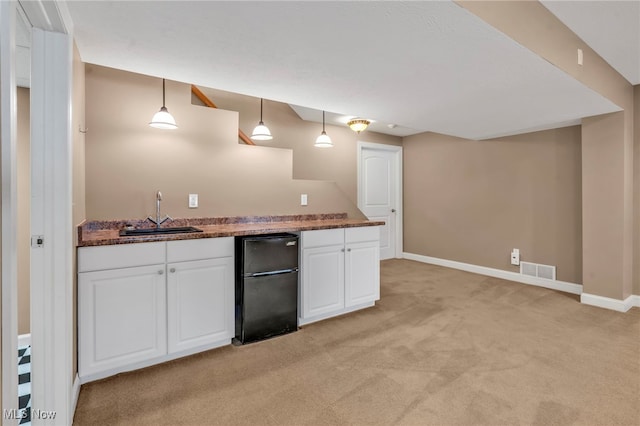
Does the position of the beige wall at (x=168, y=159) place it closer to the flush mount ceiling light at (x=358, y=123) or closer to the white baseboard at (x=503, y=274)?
the flush mount ceiling light at (x=358, y=123)

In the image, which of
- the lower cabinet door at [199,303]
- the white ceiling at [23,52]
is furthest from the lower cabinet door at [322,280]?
the white ceiling at [23,52]

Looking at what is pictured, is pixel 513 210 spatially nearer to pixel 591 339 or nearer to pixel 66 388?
pixel 591 339

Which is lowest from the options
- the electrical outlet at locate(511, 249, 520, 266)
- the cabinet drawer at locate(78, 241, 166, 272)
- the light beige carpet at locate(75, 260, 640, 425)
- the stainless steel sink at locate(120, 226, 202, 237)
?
the light beige carpet at locate(75, 260, 640, 425)

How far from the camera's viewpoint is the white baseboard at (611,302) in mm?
3408

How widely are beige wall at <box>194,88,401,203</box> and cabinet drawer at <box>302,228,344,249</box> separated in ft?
4.72

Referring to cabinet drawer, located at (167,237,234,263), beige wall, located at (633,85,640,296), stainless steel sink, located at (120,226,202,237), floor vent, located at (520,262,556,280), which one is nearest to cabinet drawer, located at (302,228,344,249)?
cabinet drawer, located at (167,237,234,263)

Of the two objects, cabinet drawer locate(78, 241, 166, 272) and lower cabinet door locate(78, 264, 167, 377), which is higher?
cabinet drawer locate(78, 241, 166, 272)

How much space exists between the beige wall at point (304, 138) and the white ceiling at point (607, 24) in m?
2.76

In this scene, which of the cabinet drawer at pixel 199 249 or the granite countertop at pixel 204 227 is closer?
the granite countertop at pixel 204 227

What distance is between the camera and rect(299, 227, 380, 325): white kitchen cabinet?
3.01 meters

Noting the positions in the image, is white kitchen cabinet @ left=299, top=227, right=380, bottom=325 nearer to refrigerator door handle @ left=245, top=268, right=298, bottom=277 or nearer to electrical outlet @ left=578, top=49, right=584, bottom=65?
refrigerator door handle @ left=245, top=268, right=298, bottom=277

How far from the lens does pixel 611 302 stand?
345 cm

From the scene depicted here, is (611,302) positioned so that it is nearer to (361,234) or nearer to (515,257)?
(515,257)

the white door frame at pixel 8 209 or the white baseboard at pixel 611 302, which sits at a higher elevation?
the white door frame at pixel 8 209
